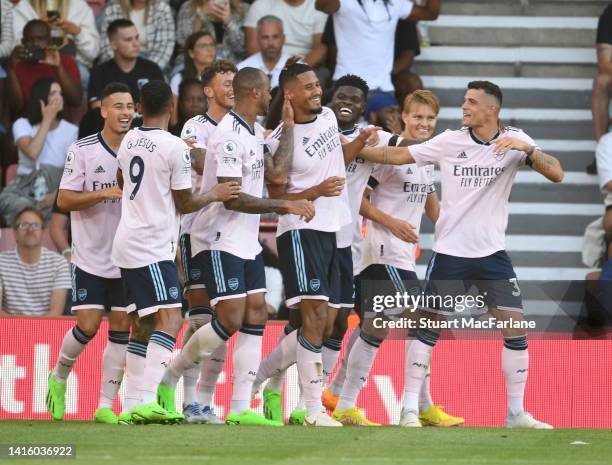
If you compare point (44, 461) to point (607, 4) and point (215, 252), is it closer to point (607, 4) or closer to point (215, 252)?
point (215, 252)

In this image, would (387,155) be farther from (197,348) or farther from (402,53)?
(402,53)

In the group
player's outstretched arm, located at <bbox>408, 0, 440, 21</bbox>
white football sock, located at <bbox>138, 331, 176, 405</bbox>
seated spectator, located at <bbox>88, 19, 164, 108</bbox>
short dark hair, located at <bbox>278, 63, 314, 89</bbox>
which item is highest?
player's outstretched arm, located at <bbox>408, 0, 440, 21</bbox>

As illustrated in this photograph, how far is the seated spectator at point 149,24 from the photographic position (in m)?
16.4

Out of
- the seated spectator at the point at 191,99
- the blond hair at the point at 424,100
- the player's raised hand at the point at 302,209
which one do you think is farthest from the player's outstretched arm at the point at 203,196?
the seated spectator at the point at 191,99

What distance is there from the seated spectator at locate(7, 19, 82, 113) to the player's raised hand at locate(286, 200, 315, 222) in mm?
6242

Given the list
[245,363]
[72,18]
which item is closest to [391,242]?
[245,363]

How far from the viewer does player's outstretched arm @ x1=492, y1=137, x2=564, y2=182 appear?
10.5 m

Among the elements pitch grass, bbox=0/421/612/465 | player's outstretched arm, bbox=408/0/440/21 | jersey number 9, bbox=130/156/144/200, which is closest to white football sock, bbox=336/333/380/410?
pitch grass, bbox=0/421/612/465

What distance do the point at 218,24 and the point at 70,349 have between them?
20.4 ft

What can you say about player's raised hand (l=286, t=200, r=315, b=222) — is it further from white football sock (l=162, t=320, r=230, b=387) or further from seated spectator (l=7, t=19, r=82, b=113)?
seated spectator (l=7, t=19, r=82, b=113)

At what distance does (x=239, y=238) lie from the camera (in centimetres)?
1056

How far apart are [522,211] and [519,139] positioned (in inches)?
216

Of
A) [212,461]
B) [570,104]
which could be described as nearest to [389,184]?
[212,461]

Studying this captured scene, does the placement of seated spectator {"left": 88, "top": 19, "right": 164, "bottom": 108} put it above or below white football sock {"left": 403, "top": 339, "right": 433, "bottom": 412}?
above
